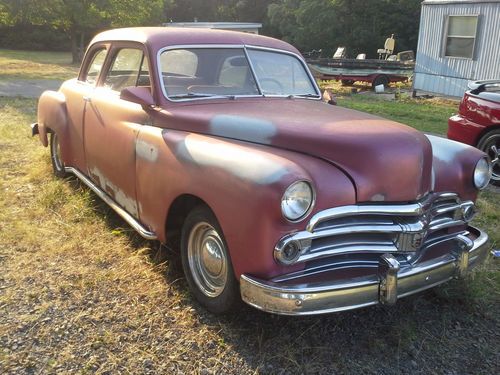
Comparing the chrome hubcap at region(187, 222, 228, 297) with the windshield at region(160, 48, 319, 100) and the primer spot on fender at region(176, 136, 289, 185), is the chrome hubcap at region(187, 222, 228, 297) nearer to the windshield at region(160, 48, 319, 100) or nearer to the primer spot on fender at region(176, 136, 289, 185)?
the primer spot on fender at region(176, 136, 289, 185)

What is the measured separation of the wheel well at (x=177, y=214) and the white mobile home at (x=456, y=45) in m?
12.7

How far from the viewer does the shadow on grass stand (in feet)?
8.70

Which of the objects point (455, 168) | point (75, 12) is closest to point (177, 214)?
point (455, 168)

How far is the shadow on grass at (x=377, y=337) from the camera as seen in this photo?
2.65 m

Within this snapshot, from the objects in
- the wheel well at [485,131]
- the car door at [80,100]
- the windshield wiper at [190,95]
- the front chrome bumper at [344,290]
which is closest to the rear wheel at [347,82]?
the wheel well at [485,131]

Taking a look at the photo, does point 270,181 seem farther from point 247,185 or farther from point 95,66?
point 95,66

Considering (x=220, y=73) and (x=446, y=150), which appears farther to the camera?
(x=220, y=73)

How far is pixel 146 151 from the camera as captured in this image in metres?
3.29

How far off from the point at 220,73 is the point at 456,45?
12.7 metres

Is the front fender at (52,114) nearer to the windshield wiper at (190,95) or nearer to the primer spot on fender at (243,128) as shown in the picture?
the windshield wiper at (190,95)

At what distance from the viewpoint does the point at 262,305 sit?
7.93ft

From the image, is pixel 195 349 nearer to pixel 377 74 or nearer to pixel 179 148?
pixel 179 148

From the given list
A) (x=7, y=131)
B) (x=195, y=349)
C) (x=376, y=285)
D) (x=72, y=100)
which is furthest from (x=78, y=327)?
(x=7, y=131)

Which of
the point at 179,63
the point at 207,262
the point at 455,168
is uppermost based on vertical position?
the point at 179,63
